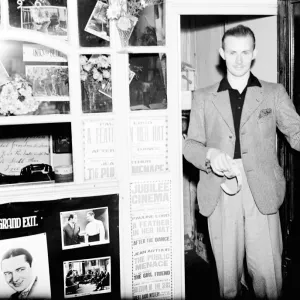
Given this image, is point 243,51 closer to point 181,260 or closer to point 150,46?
point 150,46

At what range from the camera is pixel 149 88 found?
3225 mm

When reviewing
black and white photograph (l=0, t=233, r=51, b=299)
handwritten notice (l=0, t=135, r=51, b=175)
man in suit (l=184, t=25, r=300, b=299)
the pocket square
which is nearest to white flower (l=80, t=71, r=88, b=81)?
man in suit (l=184, t=25, r=300, b=299)

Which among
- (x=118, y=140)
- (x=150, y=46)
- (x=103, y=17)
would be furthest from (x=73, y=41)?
(x=118, y=140)

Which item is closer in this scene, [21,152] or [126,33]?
[126,33]

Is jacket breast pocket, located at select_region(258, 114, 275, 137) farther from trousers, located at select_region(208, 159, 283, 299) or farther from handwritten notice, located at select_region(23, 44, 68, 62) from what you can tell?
handwritten notice, located at select_region(23, 44, 68, 62)

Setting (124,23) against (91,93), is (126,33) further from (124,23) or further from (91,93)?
(91,93)

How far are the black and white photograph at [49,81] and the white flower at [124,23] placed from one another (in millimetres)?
456

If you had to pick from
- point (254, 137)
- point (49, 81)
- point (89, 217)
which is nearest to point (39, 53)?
point (49, 81)

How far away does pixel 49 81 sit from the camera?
123 inches

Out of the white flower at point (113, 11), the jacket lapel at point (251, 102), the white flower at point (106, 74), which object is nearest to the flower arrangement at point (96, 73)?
the white flower at point (106, 74)

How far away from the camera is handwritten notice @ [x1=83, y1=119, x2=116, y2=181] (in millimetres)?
3129

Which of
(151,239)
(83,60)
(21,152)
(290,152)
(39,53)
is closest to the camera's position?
(83,60)

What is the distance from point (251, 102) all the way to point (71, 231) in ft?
4.86

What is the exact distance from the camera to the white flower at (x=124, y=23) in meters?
3.08
